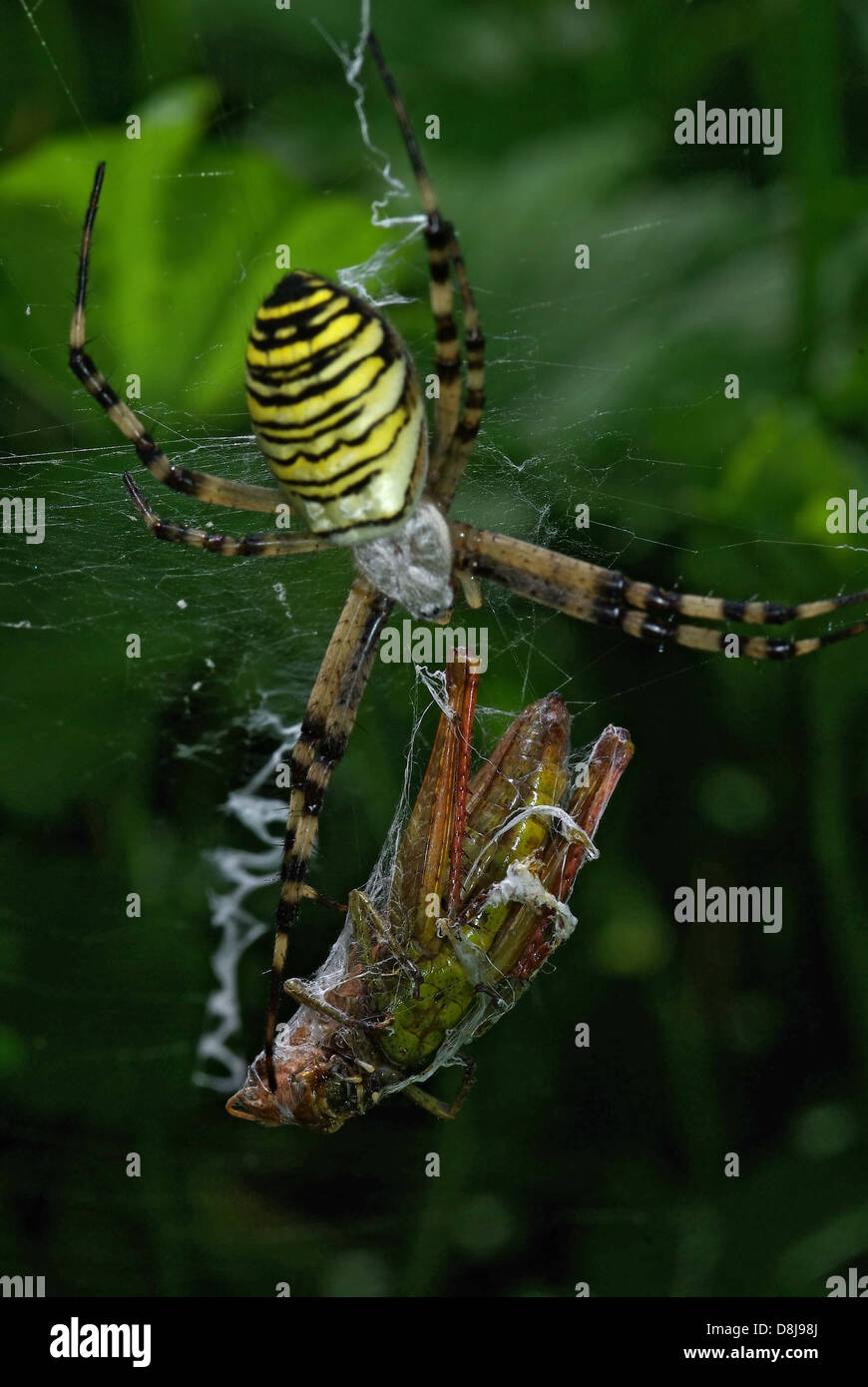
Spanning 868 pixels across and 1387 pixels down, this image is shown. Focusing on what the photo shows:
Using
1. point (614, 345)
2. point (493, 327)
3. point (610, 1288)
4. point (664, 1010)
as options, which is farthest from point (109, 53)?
point (610, 1288)

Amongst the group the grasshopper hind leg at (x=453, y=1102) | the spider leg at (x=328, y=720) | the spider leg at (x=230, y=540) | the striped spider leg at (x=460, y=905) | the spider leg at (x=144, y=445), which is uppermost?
the spider leg at (x=144, y=445)

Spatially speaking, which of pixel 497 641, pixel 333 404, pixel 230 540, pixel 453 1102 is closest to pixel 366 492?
pixel 333 404

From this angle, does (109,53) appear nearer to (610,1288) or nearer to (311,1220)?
(311,1220)

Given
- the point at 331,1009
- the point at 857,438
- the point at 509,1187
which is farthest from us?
the point at 509,1187

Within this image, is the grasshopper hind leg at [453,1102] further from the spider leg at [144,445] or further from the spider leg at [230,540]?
the spider leg at [144,445]

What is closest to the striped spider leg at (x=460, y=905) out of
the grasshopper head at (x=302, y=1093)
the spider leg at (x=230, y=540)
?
the grasshopper head at (x=302, y=1093)

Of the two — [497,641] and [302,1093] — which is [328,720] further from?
[302,1093]

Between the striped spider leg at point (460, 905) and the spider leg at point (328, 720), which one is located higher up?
the spider leg at point (328, 720)

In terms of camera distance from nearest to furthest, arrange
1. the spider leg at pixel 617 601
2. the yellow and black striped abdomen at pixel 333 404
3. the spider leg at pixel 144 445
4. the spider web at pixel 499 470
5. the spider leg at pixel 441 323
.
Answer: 1. the yellow and black striped abdomen at pixel 333 404
2. the spider leg at pixel 441 323
3. the spider leg at pixel 144 445
4. the spider leg at pixel 617 601
5. the spider web at pixel 499 470
